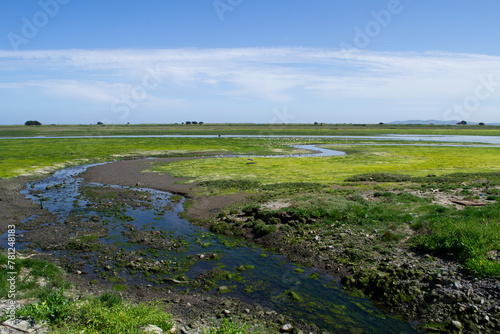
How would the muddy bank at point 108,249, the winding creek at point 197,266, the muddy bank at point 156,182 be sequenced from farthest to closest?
the muddy bank at point 156,182 < the winding creek at point 197,266 < the muddy bank at point 108,249

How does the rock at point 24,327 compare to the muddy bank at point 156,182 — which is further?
the muddy bank at point 156,182

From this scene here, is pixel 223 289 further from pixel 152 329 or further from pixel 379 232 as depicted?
pixel 379 232

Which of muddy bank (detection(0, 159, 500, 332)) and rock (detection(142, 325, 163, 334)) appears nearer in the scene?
rock (detection(142, 325, 163, 334))

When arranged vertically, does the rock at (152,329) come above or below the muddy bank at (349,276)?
above

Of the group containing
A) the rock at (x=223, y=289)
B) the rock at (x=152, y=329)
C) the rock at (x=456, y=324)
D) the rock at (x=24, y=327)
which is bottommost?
the rock at (x=223, y=289)

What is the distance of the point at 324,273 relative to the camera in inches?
535

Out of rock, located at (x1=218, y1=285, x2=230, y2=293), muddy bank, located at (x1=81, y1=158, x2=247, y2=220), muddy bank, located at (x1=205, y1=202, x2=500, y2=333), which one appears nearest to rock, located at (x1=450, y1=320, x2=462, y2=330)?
muddy bank, located at (x1=205, y1=202, x2=500, y2=333)

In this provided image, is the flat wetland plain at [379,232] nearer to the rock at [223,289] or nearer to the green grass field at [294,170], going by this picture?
the green grass field at [294,170]

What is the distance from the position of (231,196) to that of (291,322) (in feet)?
54.6

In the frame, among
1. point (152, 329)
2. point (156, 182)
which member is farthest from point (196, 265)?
point (156, 182)

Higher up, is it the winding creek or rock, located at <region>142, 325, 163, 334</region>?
rock, located at <region>142, 325, 163, 334</region>

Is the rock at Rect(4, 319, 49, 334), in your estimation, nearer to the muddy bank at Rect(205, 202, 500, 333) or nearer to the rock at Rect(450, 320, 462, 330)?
the muddy bank at Rect(205, 202, 500, 333)

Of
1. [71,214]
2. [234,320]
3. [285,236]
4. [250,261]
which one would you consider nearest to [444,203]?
[285,236]

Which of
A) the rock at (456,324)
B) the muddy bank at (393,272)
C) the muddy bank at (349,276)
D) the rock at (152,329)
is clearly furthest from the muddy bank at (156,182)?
the rock at (456,324)
